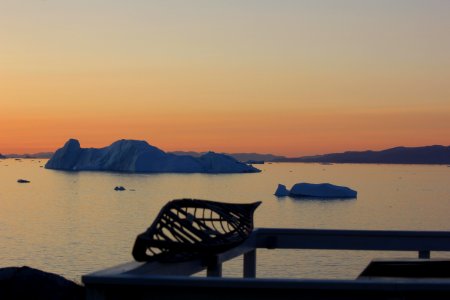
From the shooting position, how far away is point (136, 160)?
14700 cm

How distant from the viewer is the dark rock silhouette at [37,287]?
16.7 ft

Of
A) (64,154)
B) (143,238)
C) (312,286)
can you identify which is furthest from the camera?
(64,154)

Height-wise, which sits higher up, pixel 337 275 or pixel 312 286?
pixel 312 286

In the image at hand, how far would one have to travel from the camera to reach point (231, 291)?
3.86 metres

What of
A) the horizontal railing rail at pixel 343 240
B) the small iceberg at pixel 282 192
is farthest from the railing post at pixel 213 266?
the small iceberg at pixel 282 192

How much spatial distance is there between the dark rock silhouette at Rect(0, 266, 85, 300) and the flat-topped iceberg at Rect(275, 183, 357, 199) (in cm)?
Result: 8152

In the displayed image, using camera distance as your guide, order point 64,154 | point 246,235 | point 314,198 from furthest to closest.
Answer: point 64,154
point 314,198
point 246,235

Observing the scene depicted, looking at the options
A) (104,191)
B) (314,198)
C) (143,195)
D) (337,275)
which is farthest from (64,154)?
(337,275)

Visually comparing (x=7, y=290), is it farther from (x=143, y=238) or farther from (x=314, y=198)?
(x=314, y=198)

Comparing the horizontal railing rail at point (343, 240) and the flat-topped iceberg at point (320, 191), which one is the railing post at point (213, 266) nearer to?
the horizontal railing rail at point (343, 240)

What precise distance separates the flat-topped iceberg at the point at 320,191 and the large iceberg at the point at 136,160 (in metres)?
53.3

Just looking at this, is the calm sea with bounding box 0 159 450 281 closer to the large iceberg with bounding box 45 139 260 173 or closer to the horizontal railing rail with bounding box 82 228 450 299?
the large iceberg with bounding box 45 139 260 173

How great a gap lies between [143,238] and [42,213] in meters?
80.9

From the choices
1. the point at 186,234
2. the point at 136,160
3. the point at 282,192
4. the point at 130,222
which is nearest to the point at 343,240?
the point at 186,234
